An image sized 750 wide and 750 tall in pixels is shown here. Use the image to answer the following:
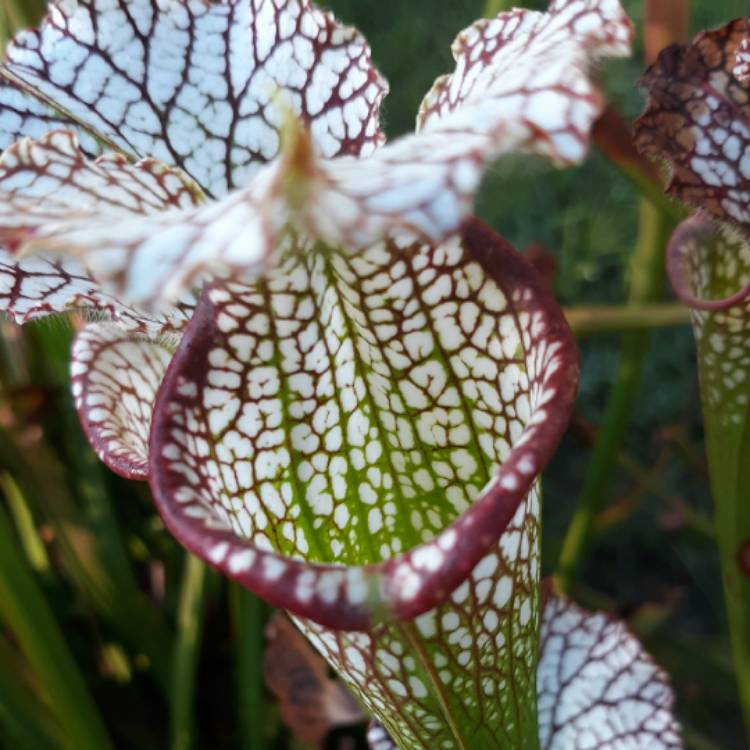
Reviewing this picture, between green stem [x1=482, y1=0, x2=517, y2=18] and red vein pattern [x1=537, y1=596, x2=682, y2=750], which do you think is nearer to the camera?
red vein pattern [x1=537, y1=596, x2=682, y2=750]

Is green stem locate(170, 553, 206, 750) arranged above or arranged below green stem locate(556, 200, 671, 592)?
below

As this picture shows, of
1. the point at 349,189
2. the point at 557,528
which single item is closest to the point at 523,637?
the point at 349,189

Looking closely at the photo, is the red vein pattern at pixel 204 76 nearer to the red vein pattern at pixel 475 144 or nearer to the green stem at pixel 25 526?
the red vein pattern at pixel 475 144

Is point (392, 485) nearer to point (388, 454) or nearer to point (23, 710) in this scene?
point (388, 454)

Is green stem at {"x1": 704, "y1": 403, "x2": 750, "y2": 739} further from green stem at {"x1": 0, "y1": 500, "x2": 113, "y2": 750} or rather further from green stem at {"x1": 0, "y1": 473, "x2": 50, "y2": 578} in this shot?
green stem at {"x1": 0, "y1": 473, "x2": 50, "y2": 578}

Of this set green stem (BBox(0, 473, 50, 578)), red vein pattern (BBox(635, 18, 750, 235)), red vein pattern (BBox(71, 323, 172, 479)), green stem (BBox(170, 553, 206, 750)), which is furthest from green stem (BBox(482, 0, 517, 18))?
green stem (BBox(0, 473, 50, 578))

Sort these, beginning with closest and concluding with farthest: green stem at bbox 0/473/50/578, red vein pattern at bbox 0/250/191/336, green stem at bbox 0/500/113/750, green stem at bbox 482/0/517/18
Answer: red vein pattern at bbox 0/250/191/336 → green stem at bbox 0/500/113/750 → green stem at bbox 482/0/517/18 → green stem at bbox 0/473/50/578

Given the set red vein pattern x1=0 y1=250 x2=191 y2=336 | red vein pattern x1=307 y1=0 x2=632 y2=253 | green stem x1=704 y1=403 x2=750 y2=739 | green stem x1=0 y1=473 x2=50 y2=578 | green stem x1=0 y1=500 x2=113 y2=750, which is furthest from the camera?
green stem x1=0 y1=473 x2=50 y2=578

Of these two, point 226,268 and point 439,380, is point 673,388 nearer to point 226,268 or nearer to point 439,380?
point 439,380
